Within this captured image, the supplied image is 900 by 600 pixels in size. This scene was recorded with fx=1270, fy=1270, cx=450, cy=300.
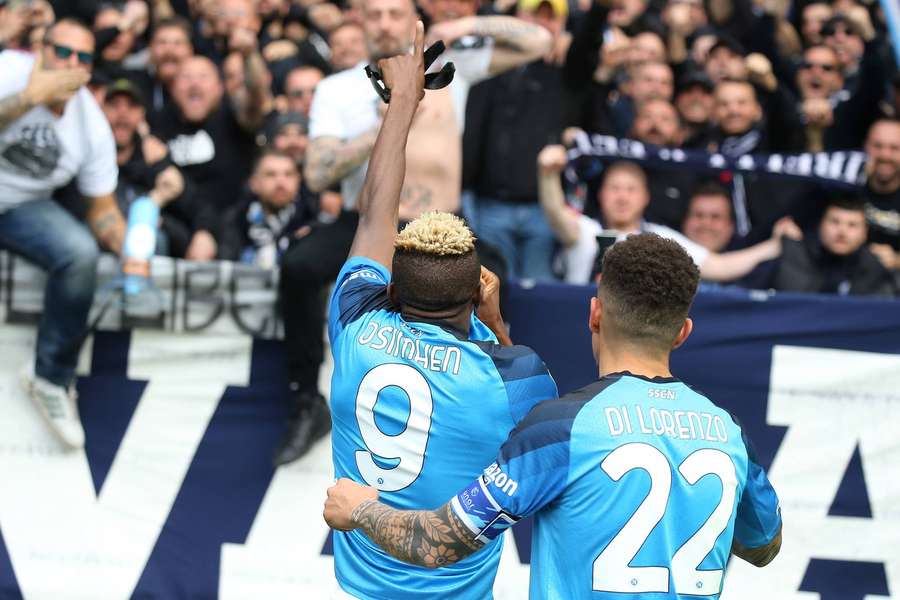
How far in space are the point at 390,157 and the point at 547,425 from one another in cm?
145

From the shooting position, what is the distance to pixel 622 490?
353 centimetres

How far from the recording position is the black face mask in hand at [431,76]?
4.53 meters

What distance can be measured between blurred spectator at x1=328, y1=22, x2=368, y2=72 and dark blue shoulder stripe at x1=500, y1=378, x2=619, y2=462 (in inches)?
243

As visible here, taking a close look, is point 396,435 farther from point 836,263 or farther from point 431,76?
point 836,263

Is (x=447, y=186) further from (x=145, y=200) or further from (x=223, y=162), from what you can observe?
(x=223, y=162)

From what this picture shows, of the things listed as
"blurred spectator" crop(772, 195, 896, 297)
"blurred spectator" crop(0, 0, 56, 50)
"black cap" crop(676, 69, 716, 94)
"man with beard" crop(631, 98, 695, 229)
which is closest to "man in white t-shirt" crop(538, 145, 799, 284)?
"blurred spectator" crop(772, 195, 896, 297)

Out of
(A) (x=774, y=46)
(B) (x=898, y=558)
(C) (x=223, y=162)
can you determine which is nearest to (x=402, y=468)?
(B) (x=898, y=558)

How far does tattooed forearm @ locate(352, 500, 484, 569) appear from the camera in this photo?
142 inches

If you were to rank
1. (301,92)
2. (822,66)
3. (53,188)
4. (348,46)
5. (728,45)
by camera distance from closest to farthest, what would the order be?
1. (53,188)
2. (301,92)
3. (348,46)
4. (822,66)
5. (728,45)

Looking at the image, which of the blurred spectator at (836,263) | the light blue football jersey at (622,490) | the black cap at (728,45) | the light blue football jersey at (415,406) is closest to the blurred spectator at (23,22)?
the black cap at (728,45)

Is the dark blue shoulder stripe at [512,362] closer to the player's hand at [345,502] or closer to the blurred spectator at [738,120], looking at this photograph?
the player's hand at [345,502]

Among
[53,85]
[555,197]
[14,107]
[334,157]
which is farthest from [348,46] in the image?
[14,107]

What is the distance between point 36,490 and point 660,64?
17.8 ft

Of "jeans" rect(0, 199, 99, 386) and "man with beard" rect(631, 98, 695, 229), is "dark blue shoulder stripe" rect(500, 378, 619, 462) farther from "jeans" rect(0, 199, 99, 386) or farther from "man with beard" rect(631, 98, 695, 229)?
"man with beard" rect(631, 98, 695, 229)
